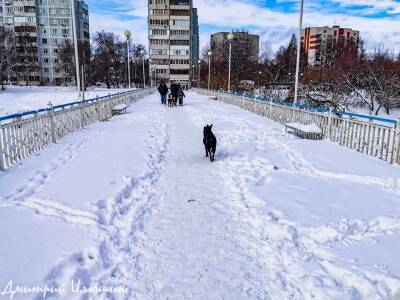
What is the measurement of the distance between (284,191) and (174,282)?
294 cm

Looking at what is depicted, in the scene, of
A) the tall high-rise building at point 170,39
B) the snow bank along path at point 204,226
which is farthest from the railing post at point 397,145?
the tall high-rise building at point 170,39

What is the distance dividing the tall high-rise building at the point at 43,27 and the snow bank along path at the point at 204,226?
8431cm

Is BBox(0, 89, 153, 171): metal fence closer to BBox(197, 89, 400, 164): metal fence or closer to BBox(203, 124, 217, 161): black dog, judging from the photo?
BBox(203, 124, 217, 161): black dog

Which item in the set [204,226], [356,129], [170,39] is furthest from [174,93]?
[170,39]

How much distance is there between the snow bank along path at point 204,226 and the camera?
3.02 m

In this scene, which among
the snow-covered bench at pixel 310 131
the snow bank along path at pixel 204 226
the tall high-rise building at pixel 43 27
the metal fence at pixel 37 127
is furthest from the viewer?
the tall high-rise building at pixel 43 27

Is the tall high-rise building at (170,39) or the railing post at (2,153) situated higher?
the tall high-rise building at (170,39)

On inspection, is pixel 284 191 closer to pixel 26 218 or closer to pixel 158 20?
pixel 26 218

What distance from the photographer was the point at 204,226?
4.18m

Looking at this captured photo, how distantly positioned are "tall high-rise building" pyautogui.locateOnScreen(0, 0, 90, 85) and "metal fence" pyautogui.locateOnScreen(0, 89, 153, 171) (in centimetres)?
7727

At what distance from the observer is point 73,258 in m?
3.31

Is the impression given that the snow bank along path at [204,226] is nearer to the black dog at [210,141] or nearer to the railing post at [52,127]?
the black dog at [210,141]

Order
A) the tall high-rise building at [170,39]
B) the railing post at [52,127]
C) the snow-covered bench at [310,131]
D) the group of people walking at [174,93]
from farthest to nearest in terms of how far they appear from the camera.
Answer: the tall high-rise building at [170,39]
the group of people walking at [174,93]
the snow-covered bench at [310,131]
the railing post at [52,127]

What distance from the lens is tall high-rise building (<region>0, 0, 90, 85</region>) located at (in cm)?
8425
